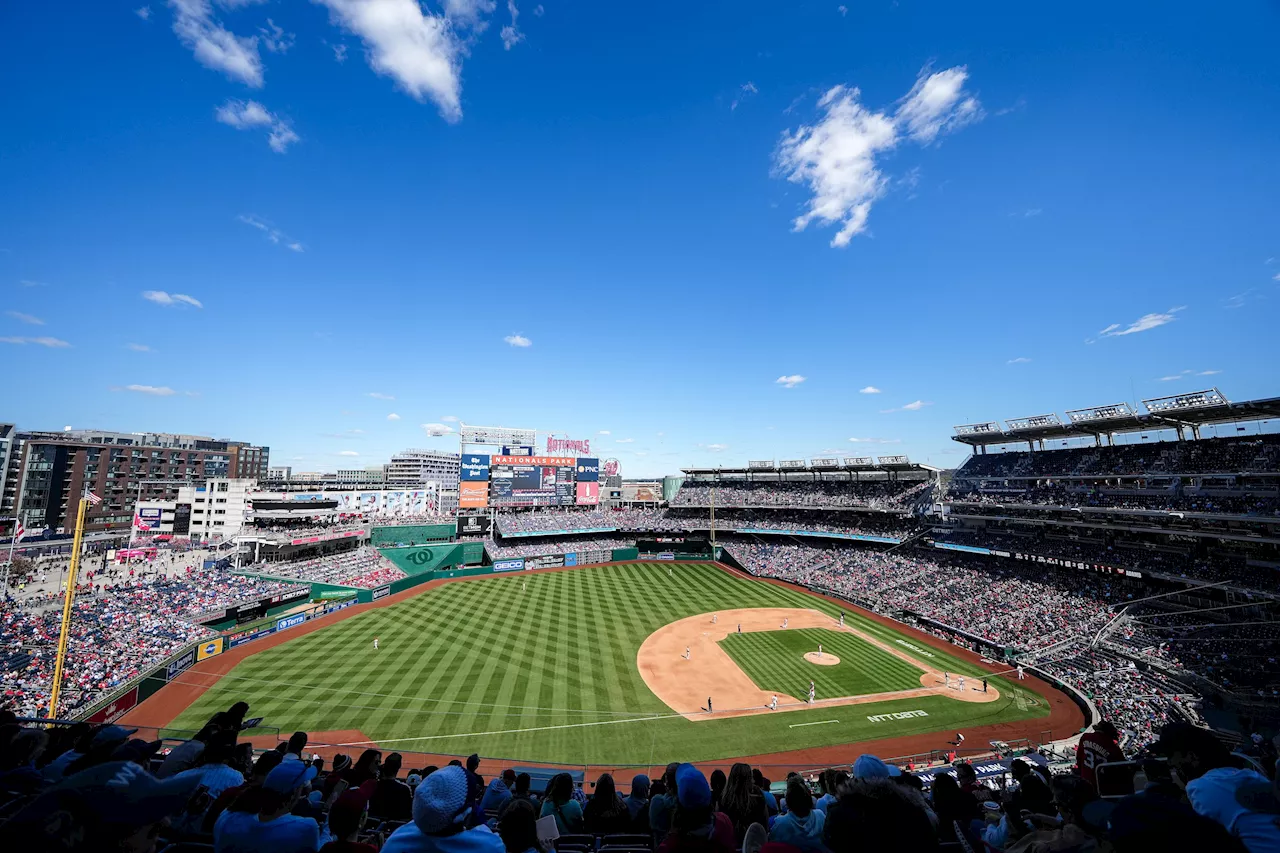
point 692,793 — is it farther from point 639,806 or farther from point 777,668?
point 777,668

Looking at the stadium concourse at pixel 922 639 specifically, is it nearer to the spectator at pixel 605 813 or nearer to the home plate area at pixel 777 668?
the spectator at pixel 605 813

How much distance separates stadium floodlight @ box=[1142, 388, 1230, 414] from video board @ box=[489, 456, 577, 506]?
55.3 metres

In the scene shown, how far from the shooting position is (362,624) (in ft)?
118

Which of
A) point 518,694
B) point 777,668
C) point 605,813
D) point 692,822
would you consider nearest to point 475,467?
point 518,694

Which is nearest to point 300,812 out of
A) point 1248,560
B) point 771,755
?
point 771,755

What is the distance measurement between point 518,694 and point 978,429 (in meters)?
49.0

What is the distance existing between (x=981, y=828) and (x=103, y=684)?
34162mm

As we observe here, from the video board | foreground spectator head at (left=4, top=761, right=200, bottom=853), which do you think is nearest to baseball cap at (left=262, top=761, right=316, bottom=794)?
foreground spectator head at (left=4, top=761, right=200, bottom=853)

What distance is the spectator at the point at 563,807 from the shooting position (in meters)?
6.00

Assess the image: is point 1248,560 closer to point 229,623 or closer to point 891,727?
point 891,727

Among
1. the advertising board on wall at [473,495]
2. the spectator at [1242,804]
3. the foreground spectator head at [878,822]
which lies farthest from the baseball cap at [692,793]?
the advertising board on wall at [473,495]

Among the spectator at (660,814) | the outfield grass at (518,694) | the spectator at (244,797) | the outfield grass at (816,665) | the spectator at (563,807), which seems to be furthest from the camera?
the outfield grass at (816,665)

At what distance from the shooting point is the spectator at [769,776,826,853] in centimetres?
372

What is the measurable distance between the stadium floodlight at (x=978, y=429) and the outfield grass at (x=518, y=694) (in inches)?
987
